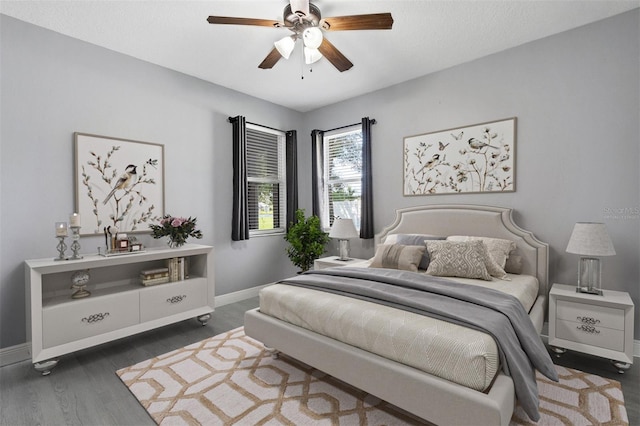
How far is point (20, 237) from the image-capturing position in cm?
254

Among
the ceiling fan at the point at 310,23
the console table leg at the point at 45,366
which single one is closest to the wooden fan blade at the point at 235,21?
the ceiling fan at the point at 310,23

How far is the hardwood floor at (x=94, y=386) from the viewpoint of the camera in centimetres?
183

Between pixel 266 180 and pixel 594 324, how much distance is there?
3.80 metres

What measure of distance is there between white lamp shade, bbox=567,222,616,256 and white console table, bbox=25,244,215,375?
3274 mm

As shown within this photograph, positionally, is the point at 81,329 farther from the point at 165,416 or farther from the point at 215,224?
the point at 215,224

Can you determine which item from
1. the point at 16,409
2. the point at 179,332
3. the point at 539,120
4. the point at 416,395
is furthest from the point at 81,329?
the point at 539,120

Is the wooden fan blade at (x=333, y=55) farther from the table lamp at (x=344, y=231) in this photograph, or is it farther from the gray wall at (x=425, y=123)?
the table lamp at (x=344, y=231)

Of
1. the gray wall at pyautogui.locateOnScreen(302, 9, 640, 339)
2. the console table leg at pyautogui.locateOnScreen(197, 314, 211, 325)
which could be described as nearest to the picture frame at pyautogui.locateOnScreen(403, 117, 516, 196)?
the gray wall at pyautogui.locateOnScreen(302, 9, 640, 339)

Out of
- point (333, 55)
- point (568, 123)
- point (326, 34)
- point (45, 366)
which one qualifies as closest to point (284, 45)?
point (333, 55)

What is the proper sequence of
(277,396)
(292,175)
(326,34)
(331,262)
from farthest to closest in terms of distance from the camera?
1. (292,175)
2. (331,262)
3. (326,34)
4. (277,396)

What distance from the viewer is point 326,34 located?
9.13 ft

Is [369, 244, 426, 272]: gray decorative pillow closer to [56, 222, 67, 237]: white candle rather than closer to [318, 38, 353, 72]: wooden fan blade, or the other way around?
[318, 38, 353, 72]: wooden fan blade

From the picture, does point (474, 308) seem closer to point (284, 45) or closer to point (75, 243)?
point (284, 45)

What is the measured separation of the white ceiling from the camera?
2402mm
